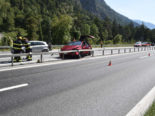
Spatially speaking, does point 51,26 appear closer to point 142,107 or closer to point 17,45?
point 17,45

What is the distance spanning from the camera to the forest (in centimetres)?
7600

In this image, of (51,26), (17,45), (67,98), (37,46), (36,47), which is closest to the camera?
(67,98)

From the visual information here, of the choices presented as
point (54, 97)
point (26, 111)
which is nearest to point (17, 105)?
point (26, 111)

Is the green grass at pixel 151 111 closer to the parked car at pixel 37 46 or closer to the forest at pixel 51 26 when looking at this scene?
the parked car at pixel 37 46

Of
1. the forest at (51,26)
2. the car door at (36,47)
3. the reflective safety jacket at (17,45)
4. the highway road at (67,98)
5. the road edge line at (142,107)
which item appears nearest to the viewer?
the road edge line at (142,107)

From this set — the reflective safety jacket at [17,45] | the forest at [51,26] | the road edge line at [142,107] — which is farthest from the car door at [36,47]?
the forest at [51,26]

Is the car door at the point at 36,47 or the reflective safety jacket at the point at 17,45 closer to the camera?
the reflective safety jacket at the point at 17,45

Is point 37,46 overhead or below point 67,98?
overhead

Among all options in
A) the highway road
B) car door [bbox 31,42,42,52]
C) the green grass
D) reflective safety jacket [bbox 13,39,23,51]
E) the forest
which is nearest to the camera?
the green grass

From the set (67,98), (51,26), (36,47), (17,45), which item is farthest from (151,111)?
(51,26)

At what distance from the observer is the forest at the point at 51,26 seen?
76000 millimetres

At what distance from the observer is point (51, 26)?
92.6 meters

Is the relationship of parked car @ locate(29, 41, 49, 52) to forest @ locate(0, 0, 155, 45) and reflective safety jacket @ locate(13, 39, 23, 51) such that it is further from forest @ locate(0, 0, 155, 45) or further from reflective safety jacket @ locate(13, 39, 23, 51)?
forest @ locate(0, 0, 155, 45)

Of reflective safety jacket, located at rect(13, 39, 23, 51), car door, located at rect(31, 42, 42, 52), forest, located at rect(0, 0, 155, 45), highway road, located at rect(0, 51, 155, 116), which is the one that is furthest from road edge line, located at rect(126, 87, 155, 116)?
forest, located at rect(0, 0, 155, 45)
